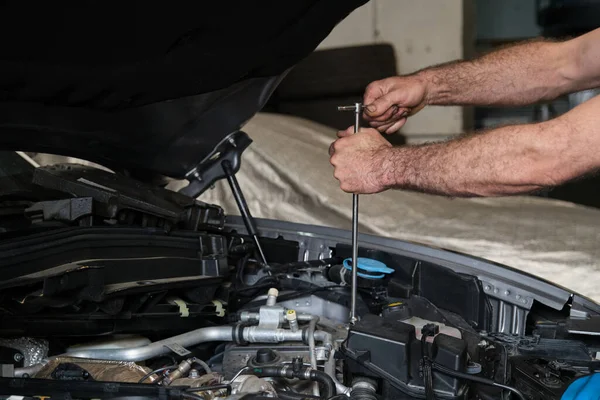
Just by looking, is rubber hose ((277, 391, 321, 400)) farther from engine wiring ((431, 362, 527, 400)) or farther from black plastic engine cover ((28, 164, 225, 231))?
black plastic engine cover ((28, 164, 225, 231))

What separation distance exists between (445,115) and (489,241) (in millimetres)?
1217

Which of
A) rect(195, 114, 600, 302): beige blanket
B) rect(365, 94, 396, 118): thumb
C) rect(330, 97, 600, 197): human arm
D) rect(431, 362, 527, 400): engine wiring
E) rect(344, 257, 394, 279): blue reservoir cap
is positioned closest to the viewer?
rect(431, 362, 527, 400): engine wiring

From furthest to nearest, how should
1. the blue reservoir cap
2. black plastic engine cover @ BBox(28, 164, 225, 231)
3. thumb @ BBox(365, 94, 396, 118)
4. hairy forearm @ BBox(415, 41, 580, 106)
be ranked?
hairy forearm @ BBox(415, 41, 580, 106), thumb @ BBox(365, 94, 396, 118), the blue reservoir cap, black plastic engine cover @ BBox(28, 164, 225, 231)

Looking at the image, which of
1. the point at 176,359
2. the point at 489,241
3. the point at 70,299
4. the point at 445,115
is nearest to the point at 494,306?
the point at 176,359

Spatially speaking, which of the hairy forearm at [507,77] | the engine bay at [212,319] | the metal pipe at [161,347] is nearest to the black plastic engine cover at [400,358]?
the engine bay at [212,319]

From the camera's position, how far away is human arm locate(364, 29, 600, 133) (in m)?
1.66

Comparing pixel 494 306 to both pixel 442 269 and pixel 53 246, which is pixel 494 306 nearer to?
pixel 442 269

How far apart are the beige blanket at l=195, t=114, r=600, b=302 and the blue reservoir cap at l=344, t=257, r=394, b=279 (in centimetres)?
123

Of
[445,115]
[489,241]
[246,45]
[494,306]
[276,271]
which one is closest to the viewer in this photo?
[246,45]

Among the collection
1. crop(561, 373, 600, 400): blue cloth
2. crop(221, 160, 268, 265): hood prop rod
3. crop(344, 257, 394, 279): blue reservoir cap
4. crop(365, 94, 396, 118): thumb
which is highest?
crop(365, 94, 396, 118): thumb

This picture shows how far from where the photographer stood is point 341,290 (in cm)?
148

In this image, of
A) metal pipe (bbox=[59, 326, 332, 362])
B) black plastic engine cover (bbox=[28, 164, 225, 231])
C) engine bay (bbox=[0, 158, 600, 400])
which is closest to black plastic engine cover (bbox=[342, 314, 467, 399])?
engine bay (bbox=[0, 158, 600, 400])

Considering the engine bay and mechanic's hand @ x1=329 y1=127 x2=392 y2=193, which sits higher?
mechanic's hand @ x1=329 y1=127 x2=392 y2=193

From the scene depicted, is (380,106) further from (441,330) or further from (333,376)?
(333,376)
